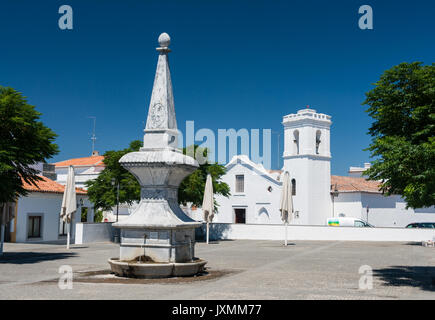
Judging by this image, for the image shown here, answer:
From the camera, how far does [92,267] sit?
14117mm

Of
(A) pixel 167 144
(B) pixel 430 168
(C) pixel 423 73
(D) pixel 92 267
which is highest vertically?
(C) pixel 423 73

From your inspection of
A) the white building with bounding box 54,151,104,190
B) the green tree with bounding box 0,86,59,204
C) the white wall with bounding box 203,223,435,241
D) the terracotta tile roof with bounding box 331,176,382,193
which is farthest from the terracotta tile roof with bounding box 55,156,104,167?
→ the green tree with bounding box 0,86,59,204

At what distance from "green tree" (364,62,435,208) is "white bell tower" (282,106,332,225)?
35.1 metres

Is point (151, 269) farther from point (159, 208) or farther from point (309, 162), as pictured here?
point (309, 162)

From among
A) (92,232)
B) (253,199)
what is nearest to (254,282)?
(92,232)

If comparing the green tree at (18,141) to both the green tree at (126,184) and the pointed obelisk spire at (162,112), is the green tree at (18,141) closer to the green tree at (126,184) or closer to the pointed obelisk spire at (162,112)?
the pointed obelisk spire at (162,112)

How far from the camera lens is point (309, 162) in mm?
47000

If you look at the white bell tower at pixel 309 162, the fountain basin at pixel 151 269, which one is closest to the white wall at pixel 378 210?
the white bell tower at pixel 309 162

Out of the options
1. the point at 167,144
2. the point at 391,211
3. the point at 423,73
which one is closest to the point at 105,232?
the point at 167,144

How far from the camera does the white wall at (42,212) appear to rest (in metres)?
27.9

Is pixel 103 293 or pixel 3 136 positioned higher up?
pixel 3 136
